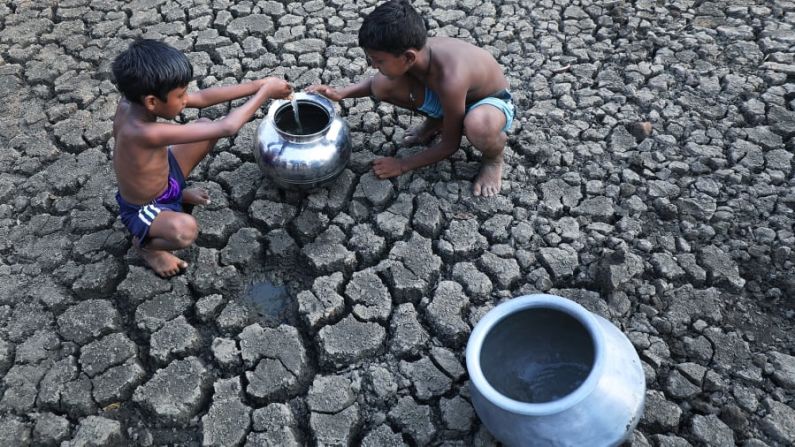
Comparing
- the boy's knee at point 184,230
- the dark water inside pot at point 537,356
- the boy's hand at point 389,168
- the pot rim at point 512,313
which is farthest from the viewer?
the boy's hand at point 389,168

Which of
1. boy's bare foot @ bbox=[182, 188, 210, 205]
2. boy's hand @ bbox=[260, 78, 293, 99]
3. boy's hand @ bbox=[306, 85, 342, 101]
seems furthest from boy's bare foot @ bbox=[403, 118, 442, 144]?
boy's bare foot @ bbox=[182, 188, 210, 205]

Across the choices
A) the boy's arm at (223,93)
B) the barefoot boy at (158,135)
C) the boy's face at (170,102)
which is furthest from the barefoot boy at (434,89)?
the boy's face at (170,102)

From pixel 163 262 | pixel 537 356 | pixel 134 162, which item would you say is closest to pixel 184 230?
pixel 163 262

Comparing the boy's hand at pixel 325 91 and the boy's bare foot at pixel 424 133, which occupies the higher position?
the boy's hand at pixel 325 91

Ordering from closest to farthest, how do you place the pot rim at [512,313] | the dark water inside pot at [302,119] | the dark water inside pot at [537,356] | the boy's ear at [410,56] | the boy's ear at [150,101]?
the pot rim at [512,313], the dark water inside pot at [537,356], the boy's ear at [150,101], the boy's ear at [410,56], the dark water inside pot at [302,119]

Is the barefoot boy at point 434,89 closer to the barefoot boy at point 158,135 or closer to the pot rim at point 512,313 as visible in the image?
the barefoot boy at point 158,135

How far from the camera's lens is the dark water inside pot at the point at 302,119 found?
3.17 m

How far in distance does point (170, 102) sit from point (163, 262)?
2.26 feet

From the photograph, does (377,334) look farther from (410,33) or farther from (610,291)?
(410,33)

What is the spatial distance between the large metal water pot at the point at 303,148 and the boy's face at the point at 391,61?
305 mm

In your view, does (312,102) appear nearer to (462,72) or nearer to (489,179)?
(462,72)

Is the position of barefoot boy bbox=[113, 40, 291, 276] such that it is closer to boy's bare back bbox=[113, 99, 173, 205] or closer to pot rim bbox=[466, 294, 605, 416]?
boy's bare back bbox=[113, 99, 173, 205]

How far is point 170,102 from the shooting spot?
2695mm

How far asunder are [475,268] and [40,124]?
249cm
